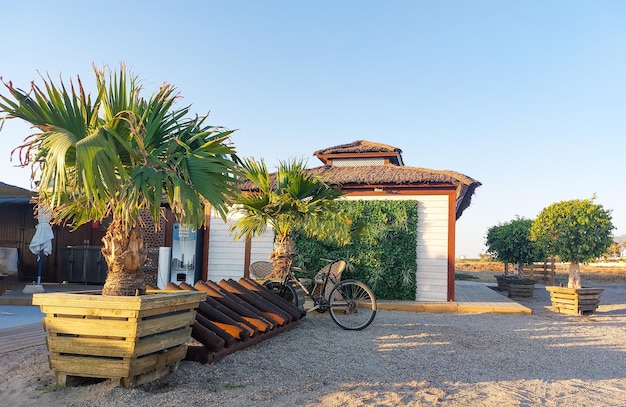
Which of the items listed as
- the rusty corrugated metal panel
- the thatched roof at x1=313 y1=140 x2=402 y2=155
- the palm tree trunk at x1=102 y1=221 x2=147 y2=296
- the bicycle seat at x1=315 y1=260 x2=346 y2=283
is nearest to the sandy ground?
the rusty corrugated metal panel

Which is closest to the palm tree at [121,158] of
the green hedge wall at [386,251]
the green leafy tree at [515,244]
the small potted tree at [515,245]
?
the green hedge wall at [386,251]

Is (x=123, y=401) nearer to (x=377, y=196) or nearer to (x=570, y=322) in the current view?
(x=570, y=322)

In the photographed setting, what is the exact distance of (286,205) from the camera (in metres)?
7.50

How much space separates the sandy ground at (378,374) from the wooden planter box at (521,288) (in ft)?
25.4

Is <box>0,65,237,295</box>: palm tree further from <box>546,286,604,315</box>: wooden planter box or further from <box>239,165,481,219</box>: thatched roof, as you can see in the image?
<box>546,286,604,315</box>: wooden planter box

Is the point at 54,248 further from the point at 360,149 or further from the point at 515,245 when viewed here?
the point at 515,245

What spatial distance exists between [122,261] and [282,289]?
3.72m

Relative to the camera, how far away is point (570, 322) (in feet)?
27.7

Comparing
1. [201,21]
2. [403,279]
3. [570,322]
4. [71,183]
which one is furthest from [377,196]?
[71,183]

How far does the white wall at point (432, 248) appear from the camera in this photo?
1098 cm

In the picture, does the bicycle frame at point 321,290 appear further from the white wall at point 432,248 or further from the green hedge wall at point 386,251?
the white wall at point 432,248

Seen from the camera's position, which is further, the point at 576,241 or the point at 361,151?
the point at 361,151

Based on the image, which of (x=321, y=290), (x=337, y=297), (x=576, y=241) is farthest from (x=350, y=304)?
(x=576, y=241)

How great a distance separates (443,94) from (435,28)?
2476 mm
